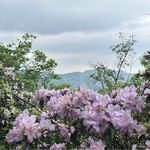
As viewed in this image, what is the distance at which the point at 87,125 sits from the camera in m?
2.86

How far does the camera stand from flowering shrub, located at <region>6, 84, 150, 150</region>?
2.78 metres

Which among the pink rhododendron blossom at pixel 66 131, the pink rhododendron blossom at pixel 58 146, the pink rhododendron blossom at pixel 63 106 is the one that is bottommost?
the pink rhododendron blossom at pixel 58 146

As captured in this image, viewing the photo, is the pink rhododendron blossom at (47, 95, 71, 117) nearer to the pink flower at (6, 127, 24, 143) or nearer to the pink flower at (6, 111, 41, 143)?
the pink flower at (6, 111, 41, 143)

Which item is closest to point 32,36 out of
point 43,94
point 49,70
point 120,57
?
point 49,70

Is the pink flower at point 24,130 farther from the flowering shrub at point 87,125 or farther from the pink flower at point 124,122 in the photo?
the pink flower at point 124,122

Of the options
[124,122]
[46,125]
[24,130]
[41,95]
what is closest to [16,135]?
[24,130]

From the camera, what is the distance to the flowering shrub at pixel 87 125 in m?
2.78

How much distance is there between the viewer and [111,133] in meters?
2.72

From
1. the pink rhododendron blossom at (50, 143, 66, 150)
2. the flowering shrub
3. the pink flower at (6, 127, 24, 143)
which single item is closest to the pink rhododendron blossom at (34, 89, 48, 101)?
the flowering shrub

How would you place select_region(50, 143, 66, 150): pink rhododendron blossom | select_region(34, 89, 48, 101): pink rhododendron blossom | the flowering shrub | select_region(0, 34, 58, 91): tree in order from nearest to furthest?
the flowering shrub < select_region(50, 143, 66, 150): pink rhododendron blossom < select_region(34, 89, 48, 101): pink rhododendron blossom < select_region(0, 34, 58, 91): tree

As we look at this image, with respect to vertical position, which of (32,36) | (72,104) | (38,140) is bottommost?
(38,140)

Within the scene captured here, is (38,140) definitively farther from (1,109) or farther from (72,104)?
(1,109)

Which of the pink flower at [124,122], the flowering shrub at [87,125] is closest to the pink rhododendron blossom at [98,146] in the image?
the flowering shrub at [87,125]

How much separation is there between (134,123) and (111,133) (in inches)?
8.8
